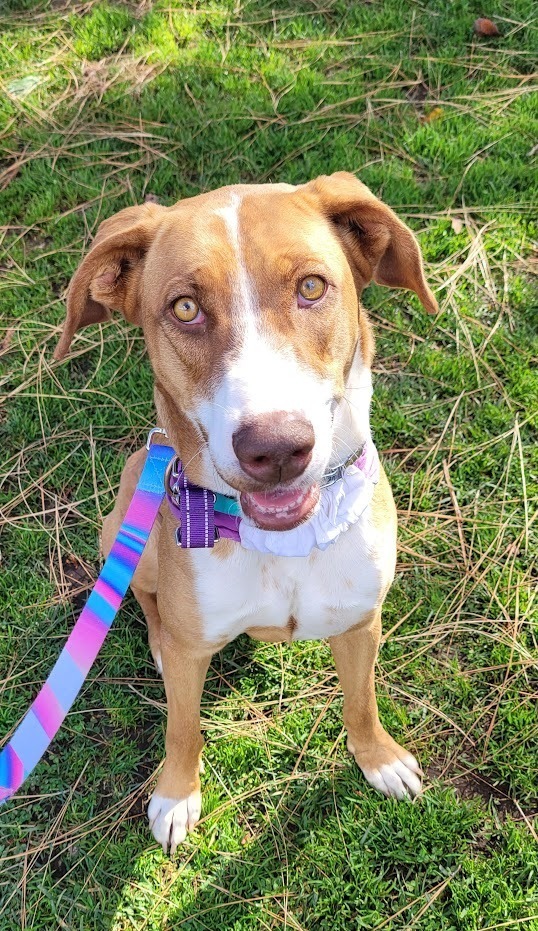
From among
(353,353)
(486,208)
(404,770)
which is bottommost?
(404,770)

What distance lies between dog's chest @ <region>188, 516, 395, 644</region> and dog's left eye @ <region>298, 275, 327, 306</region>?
844 mm

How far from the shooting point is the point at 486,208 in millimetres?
5133

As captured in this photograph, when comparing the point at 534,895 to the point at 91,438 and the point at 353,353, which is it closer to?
the point at 353,353

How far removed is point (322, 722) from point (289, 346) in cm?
218

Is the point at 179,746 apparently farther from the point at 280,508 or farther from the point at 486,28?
the point at 486,28

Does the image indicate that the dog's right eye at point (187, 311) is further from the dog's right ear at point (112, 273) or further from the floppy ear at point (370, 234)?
the floppy ear at point (370, 234)

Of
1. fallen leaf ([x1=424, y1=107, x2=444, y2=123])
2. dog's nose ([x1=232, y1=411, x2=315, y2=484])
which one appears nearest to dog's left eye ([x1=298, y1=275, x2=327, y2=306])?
dog's nose ([x1=232, y1=411, x2=315, y2=484])

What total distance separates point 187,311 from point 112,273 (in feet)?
1.63

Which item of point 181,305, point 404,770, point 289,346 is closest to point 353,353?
point 289,346

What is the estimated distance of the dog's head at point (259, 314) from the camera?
2.29 m

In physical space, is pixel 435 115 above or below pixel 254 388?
below

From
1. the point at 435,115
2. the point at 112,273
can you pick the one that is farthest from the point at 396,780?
the point at 435,115

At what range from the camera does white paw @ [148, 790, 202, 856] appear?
357cm

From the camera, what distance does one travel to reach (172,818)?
3568 mm
